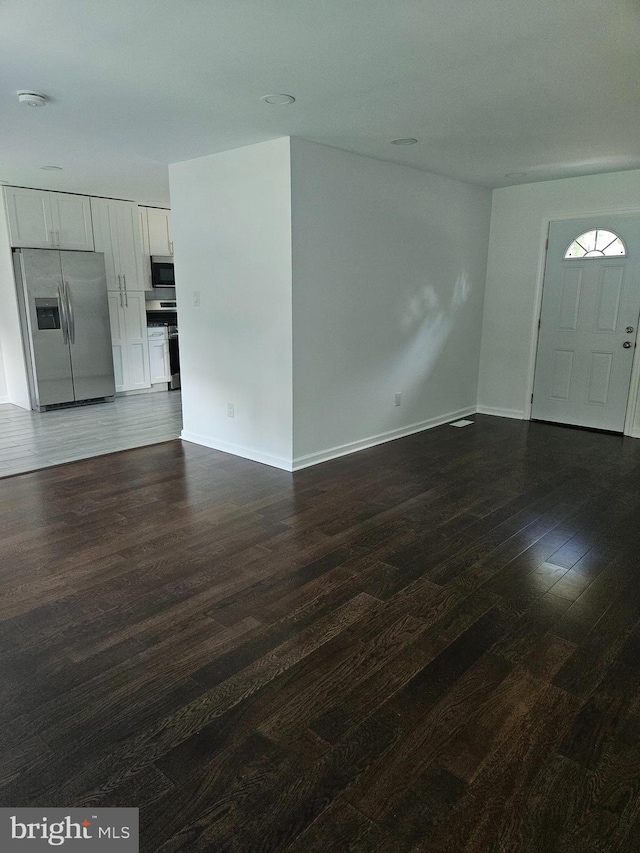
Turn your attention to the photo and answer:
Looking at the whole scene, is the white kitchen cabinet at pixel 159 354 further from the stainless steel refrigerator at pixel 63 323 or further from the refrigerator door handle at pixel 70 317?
the refrigerator door handle at pixel 70 317

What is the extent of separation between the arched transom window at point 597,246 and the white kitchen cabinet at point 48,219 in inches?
211

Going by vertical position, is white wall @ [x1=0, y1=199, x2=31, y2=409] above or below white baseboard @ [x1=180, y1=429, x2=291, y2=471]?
above

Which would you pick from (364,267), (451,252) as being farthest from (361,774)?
(451,252)

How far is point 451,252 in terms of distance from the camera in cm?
549

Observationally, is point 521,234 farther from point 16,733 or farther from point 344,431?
point 16,733

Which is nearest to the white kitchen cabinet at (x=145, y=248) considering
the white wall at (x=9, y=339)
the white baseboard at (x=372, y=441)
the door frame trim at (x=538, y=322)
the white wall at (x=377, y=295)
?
the white wall at (x=9, y=339)

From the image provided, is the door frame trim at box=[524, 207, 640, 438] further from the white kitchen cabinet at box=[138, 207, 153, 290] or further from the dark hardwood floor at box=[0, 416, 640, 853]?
the white kitchen cabinet at box=[138, 207, 153, 290]

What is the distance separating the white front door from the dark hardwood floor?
1.92m

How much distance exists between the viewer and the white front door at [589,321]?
17.0 ft

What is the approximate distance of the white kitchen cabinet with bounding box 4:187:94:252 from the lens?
19.4ft

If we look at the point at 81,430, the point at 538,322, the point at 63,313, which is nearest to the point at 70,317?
the point at 63,313

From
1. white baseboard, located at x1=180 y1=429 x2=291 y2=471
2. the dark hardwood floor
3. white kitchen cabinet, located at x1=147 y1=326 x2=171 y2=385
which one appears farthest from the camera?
white kitchen cabinet, located at x1=147 y1=326 x2=171 y2=385

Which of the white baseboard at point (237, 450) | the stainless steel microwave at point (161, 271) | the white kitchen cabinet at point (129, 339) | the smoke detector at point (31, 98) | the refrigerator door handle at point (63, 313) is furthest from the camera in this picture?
the stainless steel microwave at point (161, 271)

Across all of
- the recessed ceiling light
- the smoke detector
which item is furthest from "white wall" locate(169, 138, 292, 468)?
the smoke detector
